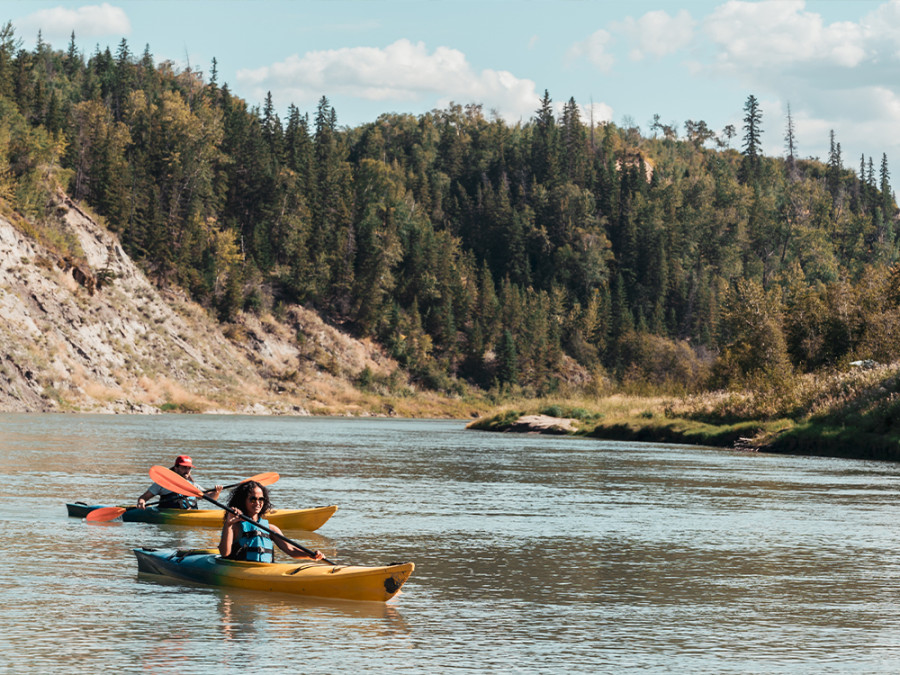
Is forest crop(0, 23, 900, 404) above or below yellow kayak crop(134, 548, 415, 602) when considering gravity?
above

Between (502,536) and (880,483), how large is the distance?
18397 millimetres

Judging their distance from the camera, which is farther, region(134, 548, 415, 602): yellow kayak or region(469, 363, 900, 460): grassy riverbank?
region(469, 363, 900, 460): grassy riverbank

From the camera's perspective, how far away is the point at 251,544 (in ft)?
53.4

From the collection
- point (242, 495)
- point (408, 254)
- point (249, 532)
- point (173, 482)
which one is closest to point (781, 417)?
point (173, 482)

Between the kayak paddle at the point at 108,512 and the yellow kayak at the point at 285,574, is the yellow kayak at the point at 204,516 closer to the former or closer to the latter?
the kayak paddle at the point at 108,512

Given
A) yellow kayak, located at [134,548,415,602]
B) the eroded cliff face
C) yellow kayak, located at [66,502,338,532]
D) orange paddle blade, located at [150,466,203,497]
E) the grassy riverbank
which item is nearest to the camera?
yellow kayak, located at [134,548,415,602]

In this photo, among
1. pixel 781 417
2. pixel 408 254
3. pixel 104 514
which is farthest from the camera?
pixel 408 254

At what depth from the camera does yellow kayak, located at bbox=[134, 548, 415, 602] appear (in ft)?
48.3

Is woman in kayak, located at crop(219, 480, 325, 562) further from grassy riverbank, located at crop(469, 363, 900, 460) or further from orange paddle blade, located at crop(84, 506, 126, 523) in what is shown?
grassy riverbank, located at crop(469, 363, 900, 460)

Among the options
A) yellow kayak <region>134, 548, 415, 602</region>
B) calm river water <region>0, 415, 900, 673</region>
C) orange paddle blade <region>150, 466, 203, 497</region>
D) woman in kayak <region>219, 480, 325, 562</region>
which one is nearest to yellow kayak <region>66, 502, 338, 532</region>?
calm river water <region>0, 415, 900, 673</region>

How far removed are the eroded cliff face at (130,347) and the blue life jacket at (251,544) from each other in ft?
220

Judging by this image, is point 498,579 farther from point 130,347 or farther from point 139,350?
point 139,350

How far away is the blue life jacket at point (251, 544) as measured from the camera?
16281 mm

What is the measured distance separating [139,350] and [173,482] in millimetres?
82114
